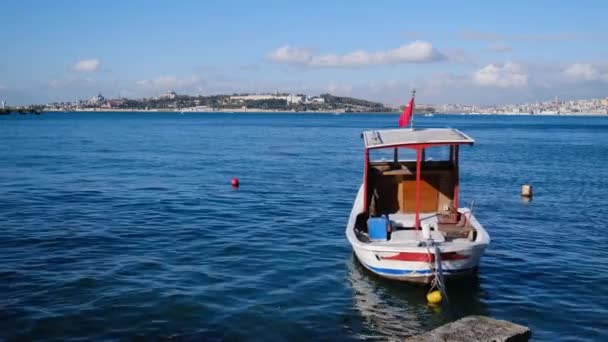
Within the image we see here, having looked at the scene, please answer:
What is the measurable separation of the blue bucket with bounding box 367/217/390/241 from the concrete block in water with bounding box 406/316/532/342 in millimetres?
6528

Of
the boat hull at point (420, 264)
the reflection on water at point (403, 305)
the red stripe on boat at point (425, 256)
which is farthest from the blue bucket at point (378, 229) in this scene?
the red stripe on boat at point (425, 256)

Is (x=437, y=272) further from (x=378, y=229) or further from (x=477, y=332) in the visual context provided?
(x=477, y=332)

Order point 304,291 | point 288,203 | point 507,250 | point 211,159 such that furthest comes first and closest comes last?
point 211,159 → point 288,203 → point 507,250 → point 304,291

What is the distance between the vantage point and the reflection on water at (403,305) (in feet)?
45.9

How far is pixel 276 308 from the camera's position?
593 inches

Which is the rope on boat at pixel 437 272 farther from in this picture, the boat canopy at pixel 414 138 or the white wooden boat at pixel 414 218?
the boat canopy at pixel 414 138

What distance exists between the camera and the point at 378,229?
18016mm

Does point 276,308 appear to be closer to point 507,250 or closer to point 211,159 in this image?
point 507,250

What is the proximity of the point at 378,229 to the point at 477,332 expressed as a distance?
292 inches

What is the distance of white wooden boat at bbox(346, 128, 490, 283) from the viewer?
634 inches

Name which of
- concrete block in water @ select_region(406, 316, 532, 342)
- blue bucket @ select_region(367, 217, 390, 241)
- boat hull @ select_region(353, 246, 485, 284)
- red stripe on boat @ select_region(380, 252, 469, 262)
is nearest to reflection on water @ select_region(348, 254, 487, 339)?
boat hull @ select_region(353, 246, 485, 284)

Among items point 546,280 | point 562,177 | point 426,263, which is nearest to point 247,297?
point 426,263

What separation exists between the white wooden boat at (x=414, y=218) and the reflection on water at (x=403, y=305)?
38 cm

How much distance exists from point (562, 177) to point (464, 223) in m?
28.5
